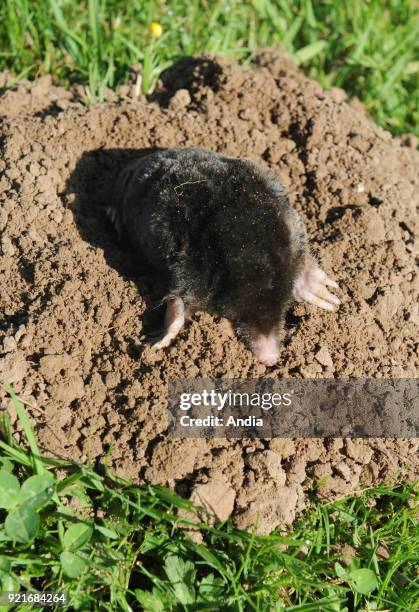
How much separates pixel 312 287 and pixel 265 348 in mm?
390

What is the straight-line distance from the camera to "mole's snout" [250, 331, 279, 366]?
113 inches

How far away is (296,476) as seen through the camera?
9.01 feet

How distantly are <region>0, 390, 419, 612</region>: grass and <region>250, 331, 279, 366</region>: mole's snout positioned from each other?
651mm

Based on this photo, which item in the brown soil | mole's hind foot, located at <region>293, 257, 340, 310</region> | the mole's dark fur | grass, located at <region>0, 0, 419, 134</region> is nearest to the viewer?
the brown soil

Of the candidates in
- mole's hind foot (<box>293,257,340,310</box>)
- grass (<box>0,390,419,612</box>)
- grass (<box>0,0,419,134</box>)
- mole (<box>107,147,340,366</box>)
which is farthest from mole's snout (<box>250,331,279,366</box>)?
grass (<box>0,0,419,134</box>)

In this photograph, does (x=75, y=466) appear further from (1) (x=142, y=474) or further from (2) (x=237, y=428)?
(2) (x=237, y=428)

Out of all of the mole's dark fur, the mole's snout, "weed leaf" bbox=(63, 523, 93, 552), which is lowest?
"weed leaf" bbox=(63, 523, 93, 552)

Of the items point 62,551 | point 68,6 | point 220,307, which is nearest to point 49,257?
point 220,307

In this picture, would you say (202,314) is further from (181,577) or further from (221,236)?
(181,577)

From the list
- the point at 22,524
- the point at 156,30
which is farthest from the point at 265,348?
the point at 156,30

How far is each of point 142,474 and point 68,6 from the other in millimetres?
3514

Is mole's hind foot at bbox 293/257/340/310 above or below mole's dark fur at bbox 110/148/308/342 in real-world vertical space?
below

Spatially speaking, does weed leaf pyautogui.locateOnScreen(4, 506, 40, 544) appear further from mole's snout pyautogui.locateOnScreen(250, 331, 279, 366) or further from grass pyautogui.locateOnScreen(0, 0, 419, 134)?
grass pyautogui.locateOnScreen(0, 0, 419, 134)

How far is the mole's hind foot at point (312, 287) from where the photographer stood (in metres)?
3.02
